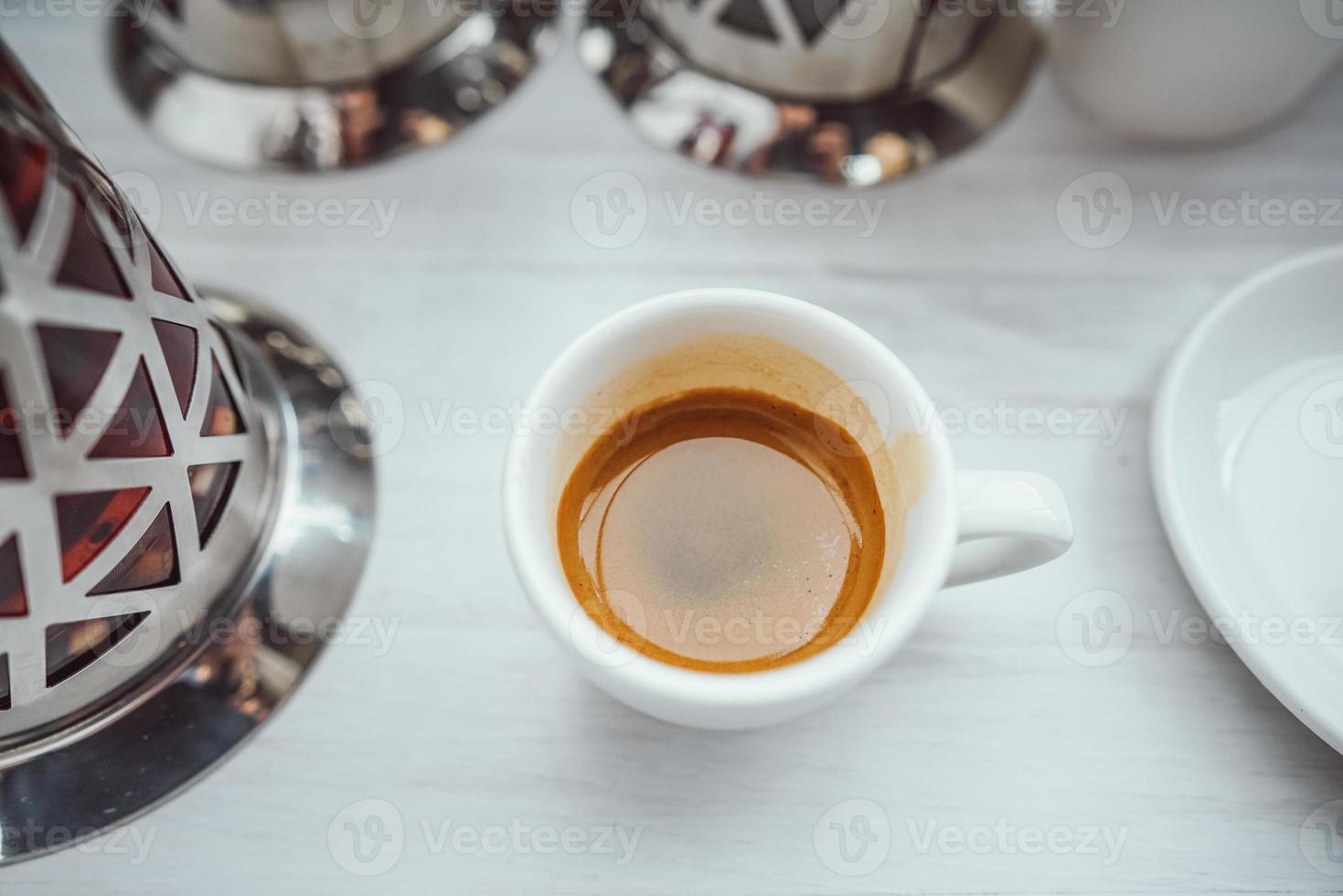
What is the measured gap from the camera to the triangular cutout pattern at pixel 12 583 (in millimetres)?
229

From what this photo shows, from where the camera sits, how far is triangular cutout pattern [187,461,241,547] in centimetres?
28

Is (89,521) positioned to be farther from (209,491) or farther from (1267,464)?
(1267,464)

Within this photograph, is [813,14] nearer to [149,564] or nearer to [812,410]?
[812,410]

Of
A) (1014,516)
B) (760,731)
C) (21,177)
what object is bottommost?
(760,731)

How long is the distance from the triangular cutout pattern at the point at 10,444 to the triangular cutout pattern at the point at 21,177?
0.04m

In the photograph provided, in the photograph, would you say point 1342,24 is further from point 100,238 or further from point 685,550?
point 100,238

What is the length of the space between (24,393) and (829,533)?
23cm

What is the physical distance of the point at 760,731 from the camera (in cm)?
32

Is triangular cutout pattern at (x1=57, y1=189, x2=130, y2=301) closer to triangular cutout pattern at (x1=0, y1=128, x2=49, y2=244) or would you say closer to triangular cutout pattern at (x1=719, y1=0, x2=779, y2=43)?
triangular cutout pattern at (x1=0, y1=128, x2=49, y2=244)

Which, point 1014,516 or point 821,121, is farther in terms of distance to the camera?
point 821,121

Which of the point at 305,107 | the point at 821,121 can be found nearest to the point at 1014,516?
the point at 821,121

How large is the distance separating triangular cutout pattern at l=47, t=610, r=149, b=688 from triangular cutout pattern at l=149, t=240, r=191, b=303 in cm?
10

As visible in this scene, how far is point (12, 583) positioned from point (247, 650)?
9 cm

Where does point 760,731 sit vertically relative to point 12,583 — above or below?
below
